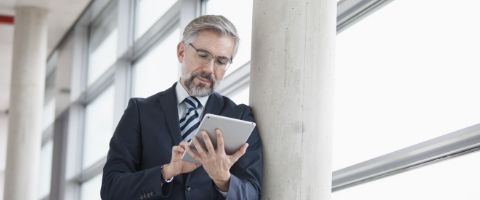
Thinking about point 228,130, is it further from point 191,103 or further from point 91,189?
point 91,189

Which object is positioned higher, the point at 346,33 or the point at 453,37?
the point at 346,33

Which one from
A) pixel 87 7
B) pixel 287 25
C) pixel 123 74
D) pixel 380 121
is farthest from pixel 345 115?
pixel 87 7

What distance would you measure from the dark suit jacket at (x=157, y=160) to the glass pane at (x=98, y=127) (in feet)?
25.3

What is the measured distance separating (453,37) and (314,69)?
874mm

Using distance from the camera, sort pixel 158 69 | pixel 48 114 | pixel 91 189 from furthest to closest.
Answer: pixel 48 114
pixel 91 189
pixel 158 69

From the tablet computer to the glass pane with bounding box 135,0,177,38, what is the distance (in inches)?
232

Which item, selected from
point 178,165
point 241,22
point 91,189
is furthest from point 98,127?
point 178,165

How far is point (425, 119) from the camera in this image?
4.58m

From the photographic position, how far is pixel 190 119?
148 inches

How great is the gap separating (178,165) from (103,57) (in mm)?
9149

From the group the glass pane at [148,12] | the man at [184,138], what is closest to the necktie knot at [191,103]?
the man at [184,138]

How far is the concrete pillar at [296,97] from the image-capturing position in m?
3.79

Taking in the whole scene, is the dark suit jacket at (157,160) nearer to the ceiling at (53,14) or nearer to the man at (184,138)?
the man at (184,138)

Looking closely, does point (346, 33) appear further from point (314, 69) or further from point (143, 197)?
point (143, 197)
